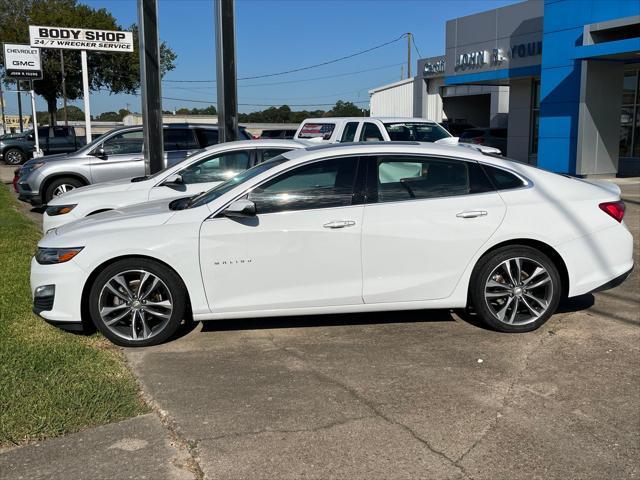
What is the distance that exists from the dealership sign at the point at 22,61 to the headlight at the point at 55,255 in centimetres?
1799

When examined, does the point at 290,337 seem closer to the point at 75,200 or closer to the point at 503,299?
the point at 503,299

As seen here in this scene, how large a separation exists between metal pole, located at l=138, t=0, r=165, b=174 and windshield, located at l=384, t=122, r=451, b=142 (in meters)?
4.22

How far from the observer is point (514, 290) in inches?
214

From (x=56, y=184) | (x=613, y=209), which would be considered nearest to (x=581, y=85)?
(x=56, y=184)

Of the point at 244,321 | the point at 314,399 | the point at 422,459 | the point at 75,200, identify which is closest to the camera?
the point at 422,459

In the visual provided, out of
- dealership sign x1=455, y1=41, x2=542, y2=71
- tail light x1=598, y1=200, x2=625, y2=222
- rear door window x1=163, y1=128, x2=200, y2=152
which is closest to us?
tail light x1=598, y1=200, x2=625, y2=222

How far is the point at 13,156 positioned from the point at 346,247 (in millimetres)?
30183

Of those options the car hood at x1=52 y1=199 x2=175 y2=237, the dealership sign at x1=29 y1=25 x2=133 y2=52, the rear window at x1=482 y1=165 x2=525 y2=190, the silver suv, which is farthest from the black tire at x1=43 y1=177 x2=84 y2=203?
the rear window at x1=482 y1=165 x2=525 y2=190

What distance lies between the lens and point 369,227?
5195 millimetres

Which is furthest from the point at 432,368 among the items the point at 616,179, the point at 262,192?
the point at 616,179

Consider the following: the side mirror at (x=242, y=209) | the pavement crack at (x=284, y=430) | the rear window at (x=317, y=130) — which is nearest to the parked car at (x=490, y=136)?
the rear window at (x=317, y=130)

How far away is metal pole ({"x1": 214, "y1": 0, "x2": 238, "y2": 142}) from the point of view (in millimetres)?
11664

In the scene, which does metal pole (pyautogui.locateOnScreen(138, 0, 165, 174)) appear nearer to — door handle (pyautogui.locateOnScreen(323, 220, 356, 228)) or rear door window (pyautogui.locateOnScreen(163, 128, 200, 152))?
rear door window (pyautogui.locateOnScreen(163, 128, 200, 152))

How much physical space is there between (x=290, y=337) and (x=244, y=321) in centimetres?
64
